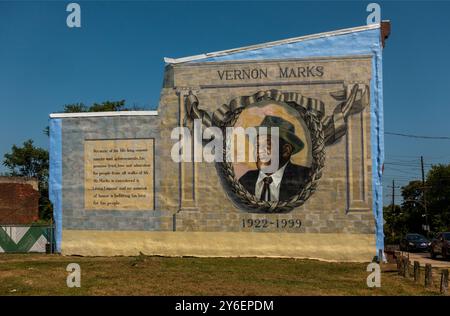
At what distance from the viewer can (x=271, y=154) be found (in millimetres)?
23250

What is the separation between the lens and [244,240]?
76.4ft

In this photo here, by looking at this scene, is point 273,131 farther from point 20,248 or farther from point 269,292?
point 20,248

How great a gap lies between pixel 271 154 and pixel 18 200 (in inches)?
1237

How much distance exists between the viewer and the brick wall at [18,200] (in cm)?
4684

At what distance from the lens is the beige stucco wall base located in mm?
22531

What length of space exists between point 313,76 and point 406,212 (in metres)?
55.0

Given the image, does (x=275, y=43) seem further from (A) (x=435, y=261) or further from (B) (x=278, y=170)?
(A) (x=435, y=261)

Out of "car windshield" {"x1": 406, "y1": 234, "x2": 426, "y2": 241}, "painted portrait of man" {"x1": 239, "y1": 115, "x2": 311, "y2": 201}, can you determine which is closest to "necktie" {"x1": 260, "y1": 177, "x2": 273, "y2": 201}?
"painted portrait of man" {"x1": 239, "y1": 115, "x2": 311, "y2": 201}

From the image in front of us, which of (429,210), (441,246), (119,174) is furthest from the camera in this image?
→ (429,210)

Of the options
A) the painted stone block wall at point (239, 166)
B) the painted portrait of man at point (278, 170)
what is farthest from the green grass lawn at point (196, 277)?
the painted portrait of man at point (278, 170)

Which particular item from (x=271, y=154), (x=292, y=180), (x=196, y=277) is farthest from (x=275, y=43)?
(x=196, y=277)

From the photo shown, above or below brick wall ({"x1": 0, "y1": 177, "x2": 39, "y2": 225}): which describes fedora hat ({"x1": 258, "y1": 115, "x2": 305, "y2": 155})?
above

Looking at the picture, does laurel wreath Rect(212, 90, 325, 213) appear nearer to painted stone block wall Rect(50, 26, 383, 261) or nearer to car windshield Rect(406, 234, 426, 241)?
painted stone block wall Rect(50, 26, 383, 261)
